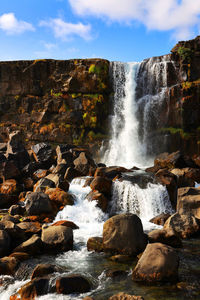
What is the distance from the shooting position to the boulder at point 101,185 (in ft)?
48.0

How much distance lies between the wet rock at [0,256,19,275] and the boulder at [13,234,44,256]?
75 centimetres

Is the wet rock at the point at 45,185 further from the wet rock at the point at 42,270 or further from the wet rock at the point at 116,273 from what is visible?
the wet rock at the point at 116,273

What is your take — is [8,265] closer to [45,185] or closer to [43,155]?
[45,185]

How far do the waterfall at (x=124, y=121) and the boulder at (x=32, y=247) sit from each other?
19202 millimetres

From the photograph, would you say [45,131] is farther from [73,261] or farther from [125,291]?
[125,291]

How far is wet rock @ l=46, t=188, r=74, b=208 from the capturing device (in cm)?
1374

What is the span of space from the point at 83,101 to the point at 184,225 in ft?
75.2

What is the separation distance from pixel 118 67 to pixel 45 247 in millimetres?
25481

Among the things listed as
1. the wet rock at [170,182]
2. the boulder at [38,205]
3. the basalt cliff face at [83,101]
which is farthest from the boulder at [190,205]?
the basalt cliff face at [83,101]

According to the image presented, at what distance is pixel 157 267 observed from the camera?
6.73 meters

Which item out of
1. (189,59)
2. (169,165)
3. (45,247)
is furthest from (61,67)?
(45,247)

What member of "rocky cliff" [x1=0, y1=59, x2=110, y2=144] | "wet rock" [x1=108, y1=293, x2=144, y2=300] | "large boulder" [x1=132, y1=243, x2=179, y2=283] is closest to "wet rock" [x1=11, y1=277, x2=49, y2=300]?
"wet rock" [x1=108, y1=293, x2=144, y2=300]

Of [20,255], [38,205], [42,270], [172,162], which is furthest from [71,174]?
[42,270]

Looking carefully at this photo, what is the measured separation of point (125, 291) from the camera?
21.2 feet
